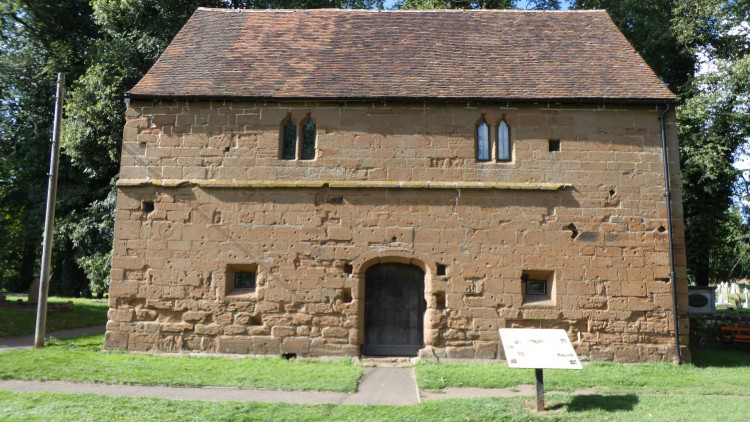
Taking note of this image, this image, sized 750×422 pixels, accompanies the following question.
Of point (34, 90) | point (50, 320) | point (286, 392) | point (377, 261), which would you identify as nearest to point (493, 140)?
point (377, 261)

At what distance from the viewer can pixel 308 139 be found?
10.9m

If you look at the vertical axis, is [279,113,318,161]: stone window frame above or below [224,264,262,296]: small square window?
above

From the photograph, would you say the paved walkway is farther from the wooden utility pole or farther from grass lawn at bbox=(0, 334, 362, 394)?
the wooden utility pole

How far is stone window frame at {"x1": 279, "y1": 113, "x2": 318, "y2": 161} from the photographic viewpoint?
1070 cm

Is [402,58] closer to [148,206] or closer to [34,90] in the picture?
[148,206]

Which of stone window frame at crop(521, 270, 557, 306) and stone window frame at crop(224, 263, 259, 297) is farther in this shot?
stone window frame at crop(224, 263, 259, 297)

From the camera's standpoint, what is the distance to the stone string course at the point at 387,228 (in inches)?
391

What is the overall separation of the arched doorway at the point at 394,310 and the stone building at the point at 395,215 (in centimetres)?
3

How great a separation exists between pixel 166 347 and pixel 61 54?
16.3m

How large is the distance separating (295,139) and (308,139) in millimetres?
287

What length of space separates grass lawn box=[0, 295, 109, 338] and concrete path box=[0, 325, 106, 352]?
0.41 metres

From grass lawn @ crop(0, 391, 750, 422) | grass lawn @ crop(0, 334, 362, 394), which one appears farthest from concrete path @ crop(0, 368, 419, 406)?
grass lawn @ crop(0, 391, 750, 422)

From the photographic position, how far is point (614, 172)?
10414mm

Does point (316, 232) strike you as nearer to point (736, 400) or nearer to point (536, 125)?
point (536, 125)
